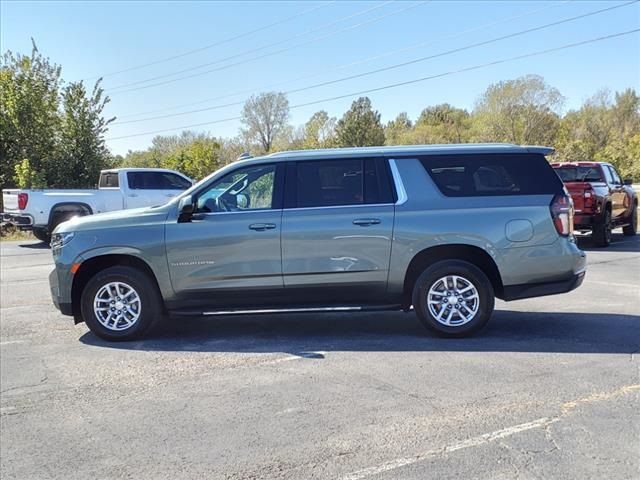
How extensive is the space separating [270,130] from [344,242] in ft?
184

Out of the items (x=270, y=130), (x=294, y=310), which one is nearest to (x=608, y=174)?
(x=294, y=310)

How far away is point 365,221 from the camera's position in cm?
580

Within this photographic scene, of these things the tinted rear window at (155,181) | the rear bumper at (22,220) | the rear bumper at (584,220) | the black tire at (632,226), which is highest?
the tinted rear window at (155,181)

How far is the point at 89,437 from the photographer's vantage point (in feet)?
12.7

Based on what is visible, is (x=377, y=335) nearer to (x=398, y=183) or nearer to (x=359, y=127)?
(x=398, y=183)

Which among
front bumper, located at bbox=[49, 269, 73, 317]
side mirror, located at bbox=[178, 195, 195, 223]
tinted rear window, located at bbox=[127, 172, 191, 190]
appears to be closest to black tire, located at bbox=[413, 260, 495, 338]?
side mirror, located at bbox=[178, 195, 195, 223]

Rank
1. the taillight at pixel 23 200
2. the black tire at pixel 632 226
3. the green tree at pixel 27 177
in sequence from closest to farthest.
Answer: the taillight at pixel 23 200 → the black tire at pixel 632 226 → the green tree at pixel 27 177

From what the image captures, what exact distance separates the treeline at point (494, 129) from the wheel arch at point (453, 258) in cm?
3456

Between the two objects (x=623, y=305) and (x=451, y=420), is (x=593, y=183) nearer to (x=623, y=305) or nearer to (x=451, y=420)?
(x=623, y=305)

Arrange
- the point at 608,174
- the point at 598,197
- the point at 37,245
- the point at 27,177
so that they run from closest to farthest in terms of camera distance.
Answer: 1. the point at 598,197
2. the point at 608,174
3. the point at 37,245
4. the point at 27,177

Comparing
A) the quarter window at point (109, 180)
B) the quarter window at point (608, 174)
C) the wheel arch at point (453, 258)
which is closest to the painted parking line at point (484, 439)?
the wheel arch at point (453, 258)

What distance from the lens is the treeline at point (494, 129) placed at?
4872 cm

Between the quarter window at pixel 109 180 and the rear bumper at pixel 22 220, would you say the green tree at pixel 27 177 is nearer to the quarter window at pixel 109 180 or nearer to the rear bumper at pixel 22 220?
the quarter window at pixel 109 180

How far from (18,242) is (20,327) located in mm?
13103
